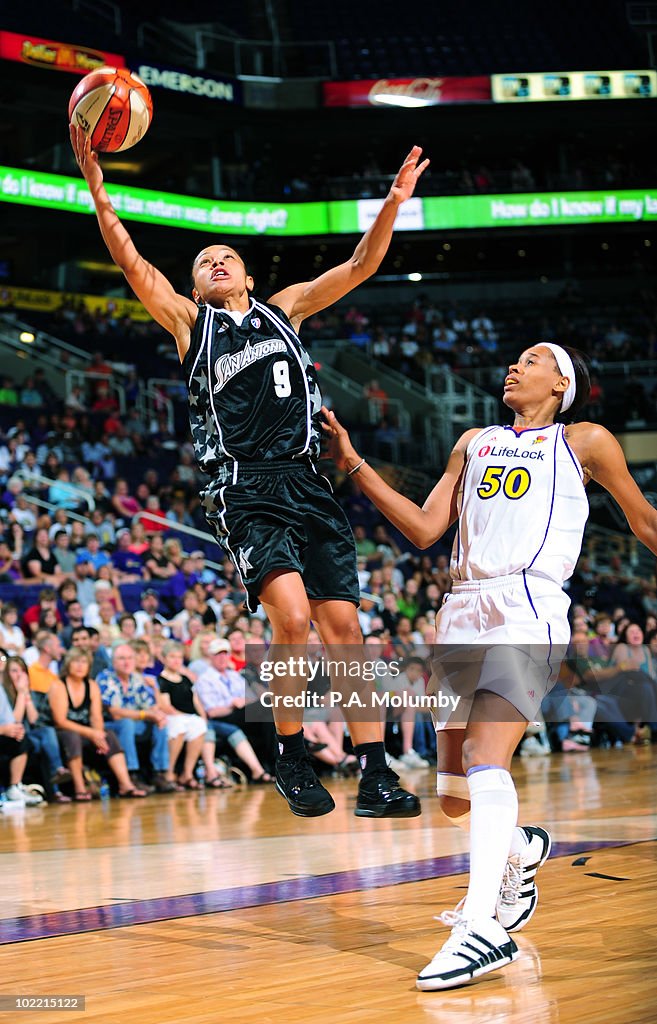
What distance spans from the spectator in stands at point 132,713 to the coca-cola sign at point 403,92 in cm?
1796

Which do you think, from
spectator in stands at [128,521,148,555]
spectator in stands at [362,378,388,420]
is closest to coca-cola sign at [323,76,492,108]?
spectator in stands at [362,378,388,420]

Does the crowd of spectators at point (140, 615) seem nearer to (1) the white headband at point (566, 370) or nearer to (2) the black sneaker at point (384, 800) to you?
(2) the black sneaker at point (384, 800)

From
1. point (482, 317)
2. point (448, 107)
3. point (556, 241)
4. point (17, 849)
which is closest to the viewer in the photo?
point (17, 849)

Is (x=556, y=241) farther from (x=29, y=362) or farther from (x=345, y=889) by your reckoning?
(x=345, y=889)

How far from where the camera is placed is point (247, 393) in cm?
463

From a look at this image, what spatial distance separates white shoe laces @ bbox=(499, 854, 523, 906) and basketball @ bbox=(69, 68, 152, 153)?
310 cm

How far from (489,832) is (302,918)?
4.01 ft

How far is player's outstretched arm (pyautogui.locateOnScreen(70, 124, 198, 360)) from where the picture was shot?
460cm

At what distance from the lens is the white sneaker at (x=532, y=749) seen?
13.0 meters

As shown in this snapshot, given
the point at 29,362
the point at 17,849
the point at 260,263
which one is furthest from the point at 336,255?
the point at 17,849

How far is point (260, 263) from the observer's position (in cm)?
2812

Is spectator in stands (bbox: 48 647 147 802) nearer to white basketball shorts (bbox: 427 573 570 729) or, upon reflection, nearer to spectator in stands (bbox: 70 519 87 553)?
spectator in stands (bbox: 70 519 87 553)

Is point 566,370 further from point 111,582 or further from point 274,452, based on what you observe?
point 111,582

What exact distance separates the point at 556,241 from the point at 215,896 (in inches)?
1026
